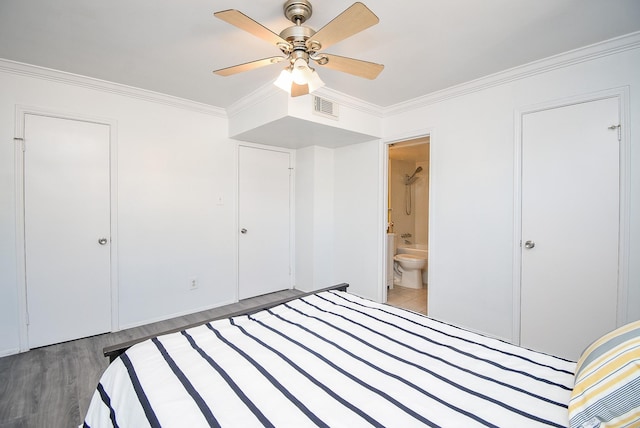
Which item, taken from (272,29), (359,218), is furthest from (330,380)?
(359,218)

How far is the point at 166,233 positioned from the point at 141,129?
3.66ft

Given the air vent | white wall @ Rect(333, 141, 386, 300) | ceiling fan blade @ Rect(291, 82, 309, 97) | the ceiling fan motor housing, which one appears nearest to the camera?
the ceiling fan motor housing

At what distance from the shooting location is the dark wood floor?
1735mm

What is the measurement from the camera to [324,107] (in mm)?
2943

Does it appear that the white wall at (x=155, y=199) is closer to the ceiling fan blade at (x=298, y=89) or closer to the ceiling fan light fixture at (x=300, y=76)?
the ceiling fan blade at (x=298, y=89)

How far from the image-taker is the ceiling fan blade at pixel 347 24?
1319 millimetres

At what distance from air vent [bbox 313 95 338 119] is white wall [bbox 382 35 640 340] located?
92 centimetres

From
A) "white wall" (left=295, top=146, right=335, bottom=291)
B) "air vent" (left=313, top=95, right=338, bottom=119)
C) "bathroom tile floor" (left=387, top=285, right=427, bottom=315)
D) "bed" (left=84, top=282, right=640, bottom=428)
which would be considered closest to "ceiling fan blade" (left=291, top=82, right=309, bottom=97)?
"air vent" (left=313, top=95, right=338, bottom=119)

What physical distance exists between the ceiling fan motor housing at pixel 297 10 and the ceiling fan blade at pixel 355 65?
25 centimetres

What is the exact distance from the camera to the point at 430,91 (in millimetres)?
2990

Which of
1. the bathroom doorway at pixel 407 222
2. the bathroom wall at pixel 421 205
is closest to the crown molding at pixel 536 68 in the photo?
the bathroom doorway at pixel 407 222

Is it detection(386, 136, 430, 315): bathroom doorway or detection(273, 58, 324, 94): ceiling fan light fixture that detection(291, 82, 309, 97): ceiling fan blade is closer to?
detection(273, 58, 324, 94): ceiling fan light fixture

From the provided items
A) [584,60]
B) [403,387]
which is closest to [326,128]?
[584,60]

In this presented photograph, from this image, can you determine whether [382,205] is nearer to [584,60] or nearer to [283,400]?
[584,60]
